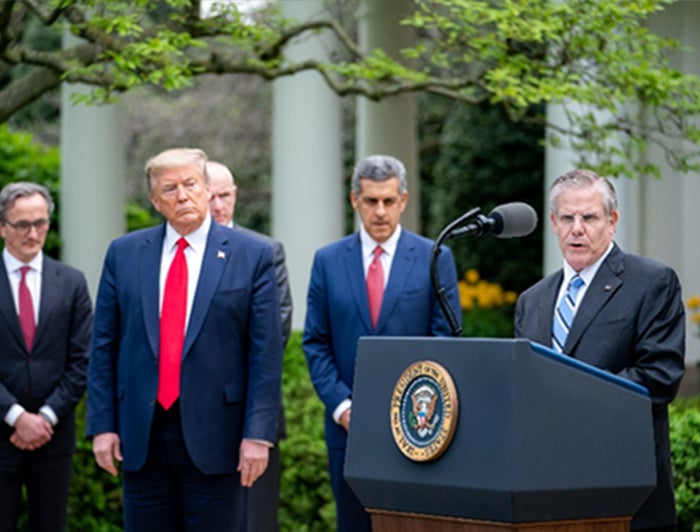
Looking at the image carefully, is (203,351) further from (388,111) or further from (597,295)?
(388,111)

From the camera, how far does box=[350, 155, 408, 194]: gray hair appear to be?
688 centimetres

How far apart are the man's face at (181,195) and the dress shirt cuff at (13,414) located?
6.09 ft

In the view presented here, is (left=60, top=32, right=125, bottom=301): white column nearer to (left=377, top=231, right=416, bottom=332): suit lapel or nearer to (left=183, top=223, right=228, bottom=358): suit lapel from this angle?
(left=377, top=231, right=416, bottom=332): suit lapel

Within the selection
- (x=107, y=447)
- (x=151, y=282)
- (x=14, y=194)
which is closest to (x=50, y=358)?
(x=14, y=194)

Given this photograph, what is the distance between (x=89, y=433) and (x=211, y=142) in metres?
18.7

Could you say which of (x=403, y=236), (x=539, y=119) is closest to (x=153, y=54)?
(x=403, y=236)

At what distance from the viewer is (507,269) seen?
2111 cm

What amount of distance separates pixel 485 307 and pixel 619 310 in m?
14.3

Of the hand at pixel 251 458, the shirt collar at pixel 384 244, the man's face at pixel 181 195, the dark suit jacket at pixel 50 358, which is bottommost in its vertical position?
the hand at pixel 251 458

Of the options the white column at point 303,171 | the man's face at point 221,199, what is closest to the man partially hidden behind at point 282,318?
the man's face at point 221,199

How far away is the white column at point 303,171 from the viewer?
46.2ft

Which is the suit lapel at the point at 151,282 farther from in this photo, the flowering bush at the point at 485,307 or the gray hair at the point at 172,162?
the flowering bush at the point at 485,307

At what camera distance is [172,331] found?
5996 mm

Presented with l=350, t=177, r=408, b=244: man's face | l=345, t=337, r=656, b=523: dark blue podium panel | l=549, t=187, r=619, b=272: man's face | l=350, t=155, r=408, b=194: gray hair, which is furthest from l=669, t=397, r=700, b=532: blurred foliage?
l=345, t=337, r=656, b=523: dark blue podium panel
